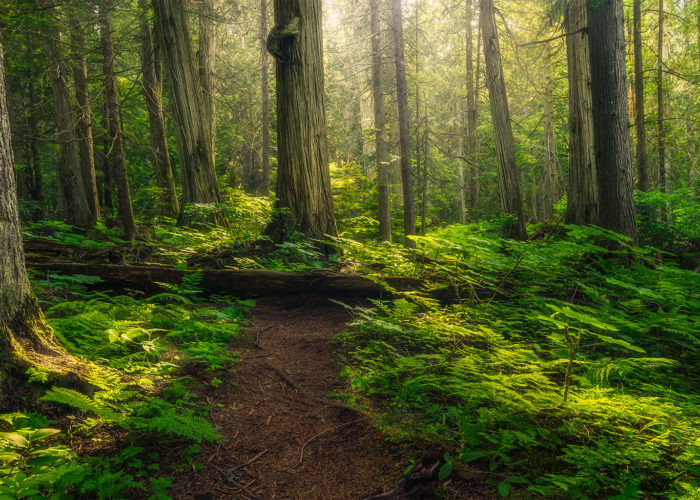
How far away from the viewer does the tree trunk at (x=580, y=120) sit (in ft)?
24.1

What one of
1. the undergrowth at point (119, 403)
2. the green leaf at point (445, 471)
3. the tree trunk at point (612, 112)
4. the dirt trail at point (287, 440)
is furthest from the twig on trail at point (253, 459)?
the tree trunk at point (612, 112)

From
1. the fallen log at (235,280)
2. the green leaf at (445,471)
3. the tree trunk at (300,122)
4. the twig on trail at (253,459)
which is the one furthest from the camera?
the tree trunk at (300,122)

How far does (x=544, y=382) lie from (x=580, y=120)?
7.82m

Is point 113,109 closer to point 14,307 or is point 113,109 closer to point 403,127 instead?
point 14,307

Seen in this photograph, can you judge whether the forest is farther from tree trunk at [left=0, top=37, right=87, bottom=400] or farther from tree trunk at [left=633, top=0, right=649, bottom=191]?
tree trunk at [left=633, top=0, right=649, bottom=191]

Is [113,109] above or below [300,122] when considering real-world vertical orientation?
above

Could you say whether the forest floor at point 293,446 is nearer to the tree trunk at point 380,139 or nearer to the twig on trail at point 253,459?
the twig on trail at point 253,459

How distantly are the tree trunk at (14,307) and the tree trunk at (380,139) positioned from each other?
11.4 meters

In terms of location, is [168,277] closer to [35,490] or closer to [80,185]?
[35,490]

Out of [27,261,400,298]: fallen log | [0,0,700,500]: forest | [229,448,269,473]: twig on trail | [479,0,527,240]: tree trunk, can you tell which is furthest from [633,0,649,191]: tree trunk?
[229,448,269,473]: twig on trail

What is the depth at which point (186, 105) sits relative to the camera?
8.25 m

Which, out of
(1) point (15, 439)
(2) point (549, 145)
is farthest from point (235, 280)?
(2) point (549, 145)

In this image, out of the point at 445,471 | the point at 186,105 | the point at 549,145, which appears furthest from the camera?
the point at 549,145

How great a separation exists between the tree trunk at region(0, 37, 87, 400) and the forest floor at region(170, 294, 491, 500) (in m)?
1.08
